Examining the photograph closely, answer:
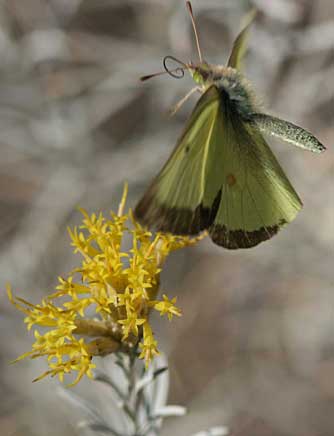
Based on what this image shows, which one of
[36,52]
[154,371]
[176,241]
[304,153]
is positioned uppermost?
[36,52]

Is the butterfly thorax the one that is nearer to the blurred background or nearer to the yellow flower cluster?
the yellow flower cluster

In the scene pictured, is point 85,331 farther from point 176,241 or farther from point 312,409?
point 312,409

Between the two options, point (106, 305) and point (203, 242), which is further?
point (203, 242)

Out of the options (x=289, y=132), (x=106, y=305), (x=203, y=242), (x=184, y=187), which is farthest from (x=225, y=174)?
(x=203, y=242)

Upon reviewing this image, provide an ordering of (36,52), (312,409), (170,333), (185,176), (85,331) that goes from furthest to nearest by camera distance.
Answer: (170,333) < (312,409) < (36,52) < (85,331) < (185,176)

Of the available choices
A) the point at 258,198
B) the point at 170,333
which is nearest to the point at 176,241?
the point at 258,198

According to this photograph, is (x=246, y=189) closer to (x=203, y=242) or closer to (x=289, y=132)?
(x=289, y=132)
